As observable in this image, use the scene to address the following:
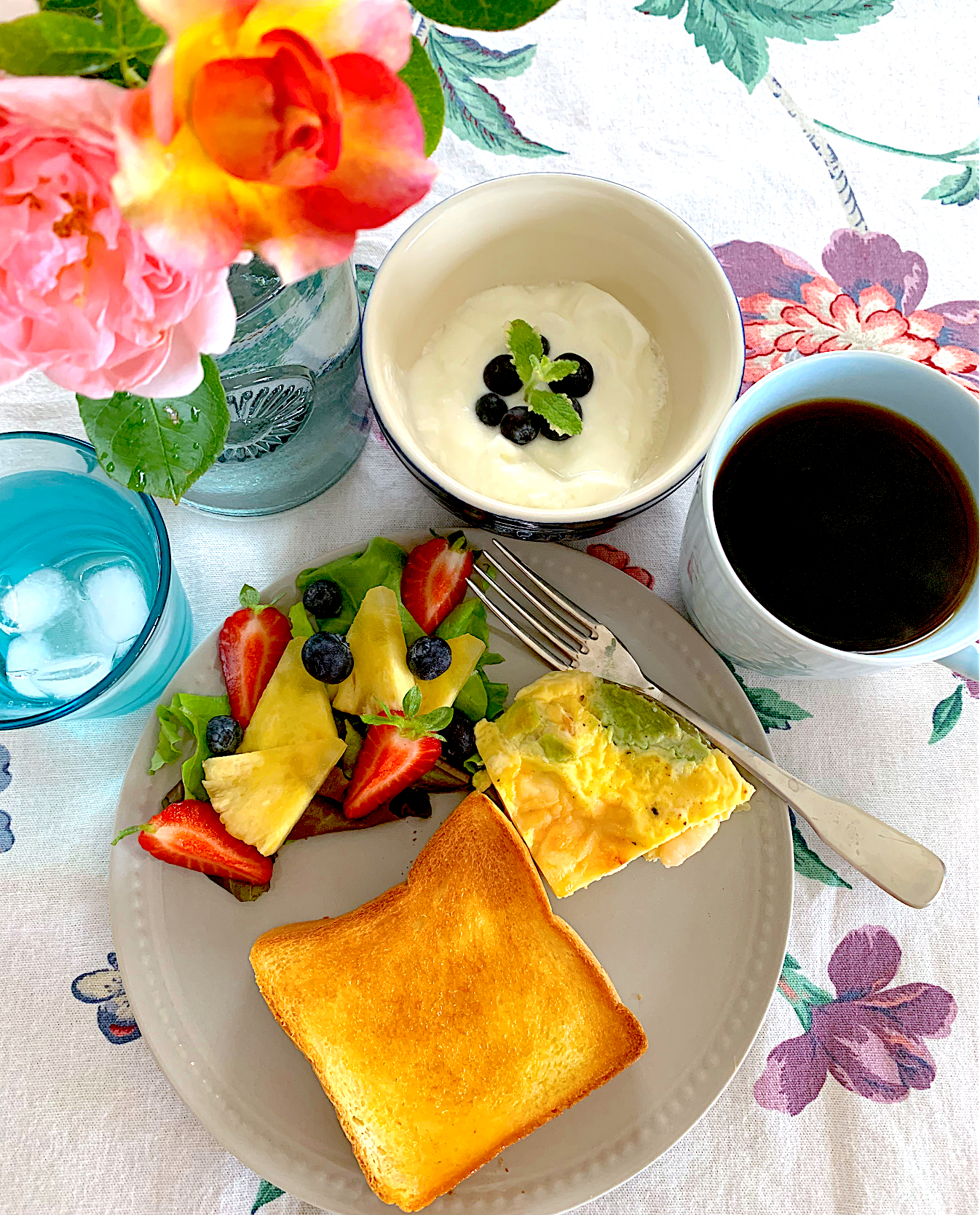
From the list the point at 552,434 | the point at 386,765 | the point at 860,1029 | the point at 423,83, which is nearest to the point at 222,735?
the point at 386,765

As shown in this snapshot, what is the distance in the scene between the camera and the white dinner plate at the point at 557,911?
1040 mm

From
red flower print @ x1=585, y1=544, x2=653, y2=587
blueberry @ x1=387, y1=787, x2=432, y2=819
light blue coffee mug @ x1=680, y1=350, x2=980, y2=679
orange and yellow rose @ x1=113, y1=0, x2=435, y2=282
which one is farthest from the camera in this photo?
red flower print @ x1=585, y1=544, x2=653, y2=587

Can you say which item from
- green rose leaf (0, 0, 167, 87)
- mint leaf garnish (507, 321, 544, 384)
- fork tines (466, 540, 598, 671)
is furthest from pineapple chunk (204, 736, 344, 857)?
green rose leaf (0, 0, 167, 87)

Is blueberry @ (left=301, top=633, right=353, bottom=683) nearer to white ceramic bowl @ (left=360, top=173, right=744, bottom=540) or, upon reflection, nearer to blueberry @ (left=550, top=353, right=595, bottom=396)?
white ceramic bowl @ (left=360, top=173, right=744, bottom=540)

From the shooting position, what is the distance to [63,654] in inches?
44.2

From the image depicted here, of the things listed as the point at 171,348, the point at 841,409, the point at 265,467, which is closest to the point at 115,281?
the point at 171,348

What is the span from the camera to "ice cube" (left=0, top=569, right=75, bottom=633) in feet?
3.68

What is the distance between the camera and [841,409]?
38.2 inches

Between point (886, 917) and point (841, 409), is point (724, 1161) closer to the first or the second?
point (886, 917)

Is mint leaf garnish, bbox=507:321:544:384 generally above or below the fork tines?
above

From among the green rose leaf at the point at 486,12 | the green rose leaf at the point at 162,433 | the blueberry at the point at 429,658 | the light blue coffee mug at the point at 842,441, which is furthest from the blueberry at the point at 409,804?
the green rose leaf at the point at 486,12

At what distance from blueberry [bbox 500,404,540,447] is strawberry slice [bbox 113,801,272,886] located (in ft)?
1.82

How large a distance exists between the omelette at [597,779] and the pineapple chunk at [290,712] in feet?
0.62

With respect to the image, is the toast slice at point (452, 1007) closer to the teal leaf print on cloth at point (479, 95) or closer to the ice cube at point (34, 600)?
the ice cube at point (34, 600)
